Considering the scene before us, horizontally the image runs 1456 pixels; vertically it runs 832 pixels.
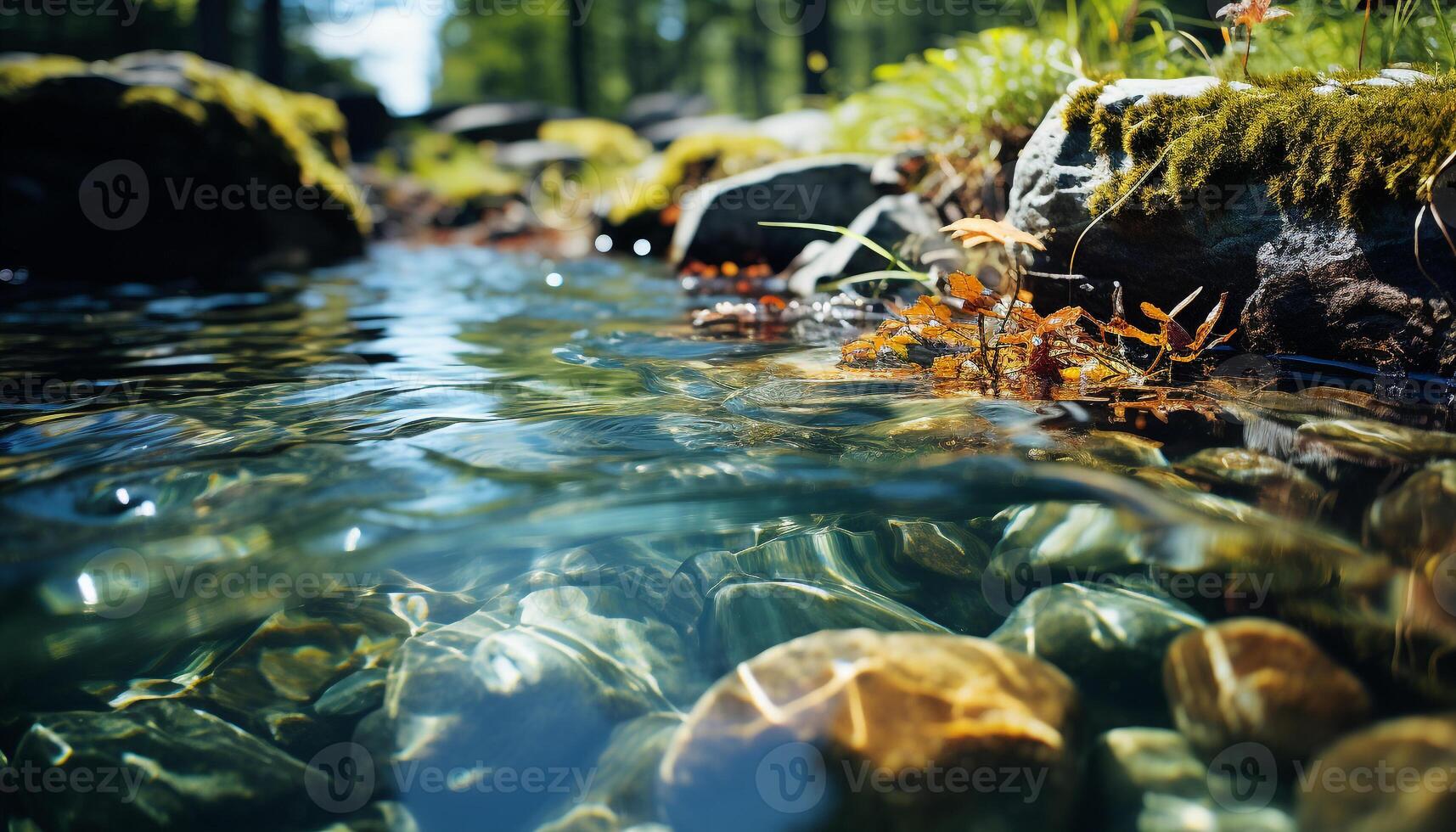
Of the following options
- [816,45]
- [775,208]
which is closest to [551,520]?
[775,208]

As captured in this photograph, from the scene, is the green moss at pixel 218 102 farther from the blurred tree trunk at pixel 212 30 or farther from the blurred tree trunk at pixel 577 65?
the blurred tree trunk at pixel 577 65

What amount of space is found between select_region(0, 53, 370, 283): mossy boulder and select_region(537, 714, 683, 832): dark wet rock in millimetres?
7624

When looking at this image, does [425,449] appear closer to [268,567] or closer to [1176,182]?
[268,567]

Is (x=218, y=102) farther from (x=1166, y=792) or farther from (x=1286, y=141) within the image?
(x=1166, y=792)

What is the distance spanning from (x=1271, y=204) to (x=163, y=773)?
4.09m

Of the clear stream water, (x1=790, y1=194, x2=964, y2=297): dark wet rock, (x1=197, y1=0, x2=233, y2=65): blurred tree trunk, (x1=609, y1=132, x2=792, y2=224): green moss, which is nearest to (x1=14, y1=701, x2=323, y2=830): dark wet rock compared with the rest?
the clear stream water

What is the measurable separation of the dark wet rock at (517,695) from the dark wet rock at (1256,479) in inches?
60.6

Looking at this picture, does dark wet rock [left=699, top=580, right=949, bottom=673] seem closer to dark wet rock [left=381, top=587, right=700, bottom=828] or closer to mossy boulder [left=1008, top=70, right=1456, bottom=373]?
dark wet rock [left=381, top=587, right=700, bottom=828]

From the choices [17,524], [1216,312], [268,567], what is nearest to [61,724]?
[17,524]

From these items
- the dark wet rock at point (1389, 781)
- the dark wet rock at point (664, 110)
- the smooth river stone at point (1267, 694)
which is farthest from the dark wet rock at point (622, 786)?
the dark wet rock at point (664, 110)

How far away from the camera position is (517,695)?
2.30 m

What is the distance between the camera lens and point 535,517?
7.27 ft

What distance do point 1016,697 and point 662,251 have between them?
859cm

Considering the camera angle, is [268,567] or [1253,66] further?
[1253,66]
